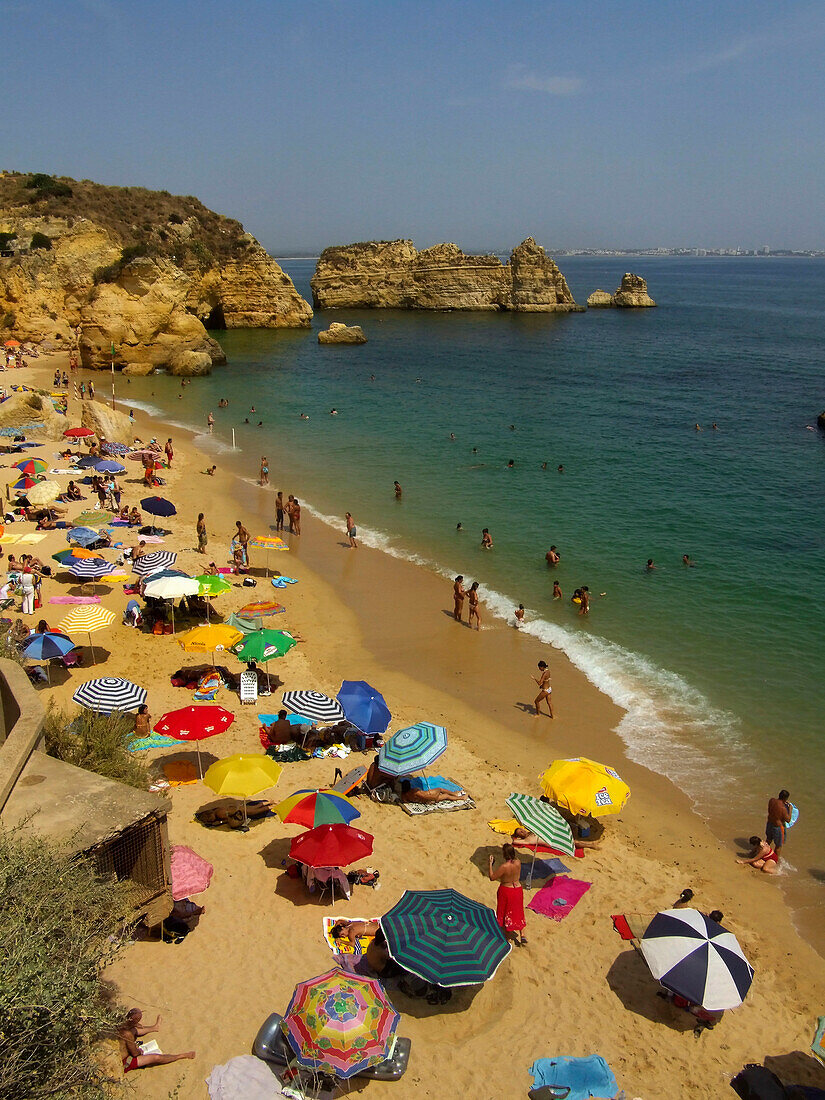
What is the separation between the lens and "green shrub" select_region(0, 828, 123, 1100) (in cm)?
460

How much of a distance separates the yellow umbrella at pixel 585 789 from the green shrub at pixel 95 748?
5589 millimetres

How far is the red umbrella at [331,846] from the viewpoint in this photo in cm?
882

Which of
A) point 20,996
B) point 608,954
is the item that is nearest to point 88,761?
point 20,996

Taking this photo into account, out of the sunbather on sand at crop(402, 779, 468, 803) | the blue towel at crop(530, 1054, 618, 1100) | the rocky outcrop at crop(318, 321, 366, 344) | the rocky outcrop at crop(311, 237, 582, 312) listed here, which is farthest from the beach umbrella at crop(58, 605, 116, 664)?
the rocky outcrop at crop(311, 237, 582, 312)

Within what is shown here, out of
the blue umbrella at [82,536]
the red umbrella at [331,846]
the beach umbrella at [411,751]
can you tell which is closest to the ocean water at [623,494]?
the beach umbrella at [411,751]

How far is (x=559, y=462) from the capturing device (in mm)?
32750

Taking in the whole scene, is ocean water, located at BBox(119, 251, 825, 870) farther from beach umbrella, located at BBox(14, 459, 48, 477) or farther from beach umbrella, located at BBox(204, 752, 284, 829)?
beach umbrella, located at BBox(14, 459, 48, 477)

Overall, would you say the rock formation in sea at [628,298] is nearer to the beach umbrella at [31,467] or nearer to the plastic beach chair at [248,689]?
the beach umbrella at [31,467]

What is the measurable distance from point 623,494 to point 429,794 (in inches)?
757

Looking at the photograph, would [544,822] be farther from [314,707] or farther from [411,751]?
[314,707]

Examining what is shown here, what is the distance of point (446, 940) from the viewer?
759 cm

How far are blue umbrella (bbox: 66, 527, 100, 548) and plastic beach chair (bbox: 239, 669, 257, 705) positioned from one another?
26.8 ft

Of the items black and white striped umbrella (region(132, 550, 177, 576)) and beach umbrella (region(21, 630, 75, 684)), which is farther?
black and white striped umbrella (region(132, 550, 177, 576))

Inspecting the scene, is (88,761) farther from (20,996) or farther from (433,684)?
(433,684)
